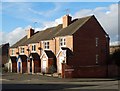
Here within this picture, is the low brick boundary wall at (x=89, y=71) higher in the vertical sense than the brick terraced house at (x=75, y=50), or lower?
lower

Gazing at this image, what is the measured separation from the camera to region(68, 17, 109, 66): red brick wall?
42.2 metres

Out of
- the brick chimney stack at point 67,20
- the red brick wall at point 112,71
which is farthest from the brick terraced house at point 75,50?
the red brick wall at point 112,71

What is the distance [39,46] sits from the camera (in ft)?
167

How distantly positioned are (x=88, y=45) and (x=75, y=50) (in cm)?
273

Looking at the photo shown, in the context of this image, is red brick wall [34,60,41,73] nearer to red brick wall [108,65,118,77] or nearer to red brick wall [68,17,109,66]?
red brick wall [68,17,109,66]

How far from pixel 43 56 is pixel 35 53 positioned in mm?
A: 4694

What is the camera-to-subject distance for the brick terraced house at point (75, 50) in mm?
39631

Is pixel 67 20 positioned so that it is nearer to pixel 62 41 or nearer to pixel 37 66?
pixel 62 41

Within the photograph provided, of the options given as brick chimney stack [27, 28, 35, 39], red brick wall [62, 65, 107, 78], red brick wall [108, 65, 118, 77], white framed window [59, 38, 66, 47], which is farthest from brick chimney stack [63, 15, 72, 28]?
brick chimney stack [27, 28, 35, 39]

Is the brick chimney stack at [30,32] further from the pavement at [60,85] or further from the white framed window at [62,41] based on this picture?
the pavement at [60,85]

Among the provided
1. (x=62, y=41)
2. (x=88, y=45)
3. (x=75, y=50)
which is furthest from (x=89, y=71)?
(x=62, y=41)

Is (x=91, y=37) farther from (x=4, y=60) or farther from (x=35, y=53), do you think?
(x=4, y=60)

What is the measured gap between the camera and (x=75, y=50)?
138 ft

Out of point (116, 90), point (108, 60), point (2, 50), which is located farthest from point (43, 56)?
point (2, 50)
